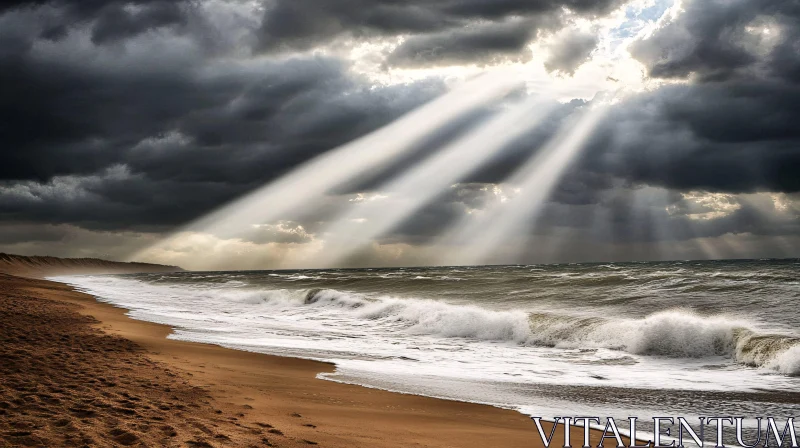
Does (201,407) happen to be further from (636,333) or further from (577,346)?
(636,333)

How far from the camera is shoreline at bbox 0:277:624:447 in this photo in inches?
224

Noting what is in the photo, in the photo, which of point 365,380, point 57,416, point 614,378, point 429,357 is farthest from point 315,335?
point 57,416

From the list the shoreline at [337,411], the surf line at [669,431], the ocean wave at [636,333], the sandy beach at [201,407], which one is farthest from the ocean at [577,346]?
the sandy beach at [201,407]

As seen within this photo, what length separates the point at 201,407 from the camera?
6.08m

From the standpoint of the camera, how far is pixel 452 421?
657 cm

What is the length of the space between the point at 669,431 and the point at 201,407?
18.2 feet

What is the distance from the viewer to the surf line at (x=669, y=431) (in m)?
5.85

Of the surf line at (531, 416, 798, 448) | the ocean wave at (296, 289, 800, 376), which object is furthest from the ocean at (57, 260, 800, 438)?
the surf line at (531, 416, 798, 448)

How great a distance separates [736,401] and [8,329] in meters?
13.3

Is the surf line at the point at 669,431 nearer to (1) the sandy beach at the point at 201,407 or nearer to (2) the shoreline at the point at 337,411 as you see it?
(2) the shoreline at the point at 337,411

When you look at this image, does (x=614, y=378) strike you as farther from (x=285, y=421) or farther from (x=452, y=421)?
(x=285, y=421)

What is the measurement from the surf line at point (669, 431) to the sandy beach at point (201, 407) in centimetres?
27

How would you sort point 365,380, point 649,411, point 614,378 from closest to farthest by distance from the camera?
1. point 649,411
2. point 365,380
3. point 614,378

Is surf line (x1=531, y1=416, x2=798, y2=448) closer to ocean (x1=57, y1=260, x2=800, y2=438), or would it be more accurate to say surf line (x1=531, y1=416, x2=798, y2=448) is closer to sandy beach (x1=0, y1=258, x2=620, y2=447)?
sandy beach (x1=0, y1=258, x2=620, y2=447)
